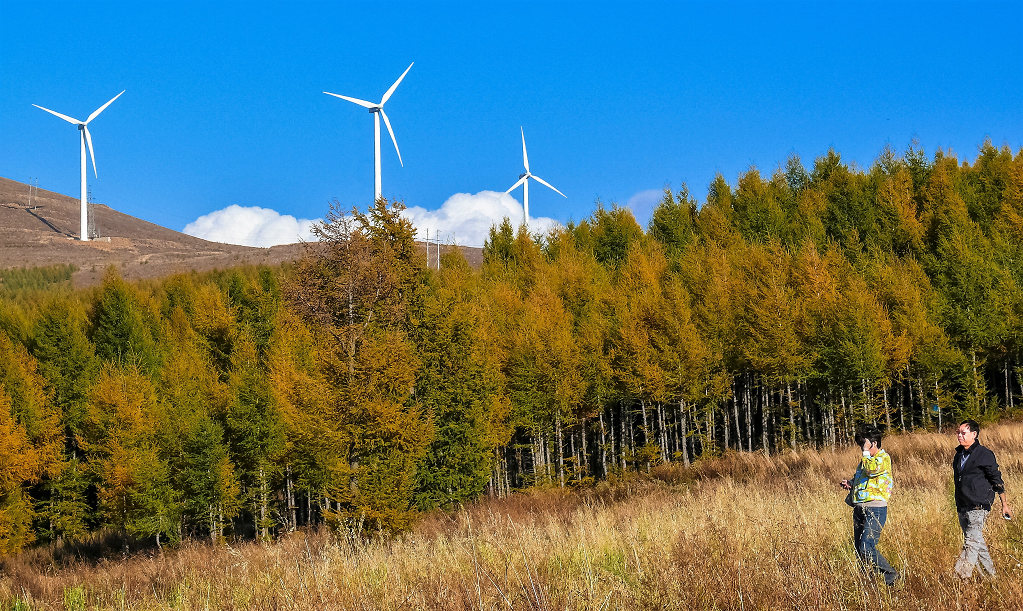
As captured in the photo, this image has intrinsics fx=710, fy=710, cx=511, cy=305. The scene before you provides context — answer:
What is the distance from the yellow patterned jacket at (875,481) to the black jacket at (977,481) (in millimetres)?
688

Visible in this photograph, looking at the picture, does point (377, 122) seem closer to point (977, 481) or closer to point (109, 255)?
point (977, 481)

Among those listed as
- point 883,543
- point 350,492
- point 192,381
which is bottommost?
point 350,492

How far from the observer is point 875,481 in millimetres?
7531

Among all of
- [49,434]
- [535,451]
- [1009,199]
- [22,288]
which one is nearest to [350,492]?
[535,451]

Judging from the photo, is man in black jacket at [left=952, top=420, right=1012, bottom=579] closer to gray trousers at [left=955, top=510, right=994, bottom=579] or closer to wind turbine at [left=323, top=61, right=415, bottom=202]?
gray trousers at [left=955, top=510, right=994, bottom=579]

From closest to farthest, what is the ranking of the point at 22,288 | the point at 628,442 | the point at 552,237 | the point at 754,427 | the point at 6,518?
the point at 6,518 → the point at 628,442 → the point at 754,427 → the point at 552,237 → the point at 22,288

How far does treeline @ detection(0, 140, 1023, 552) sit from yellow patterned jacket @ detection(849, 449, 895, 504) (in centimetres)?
2132

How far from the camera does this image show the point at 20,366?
5134 centimetres

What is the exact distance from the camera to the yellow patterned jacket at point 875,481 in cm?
748

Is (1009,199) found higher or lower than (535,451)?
higher

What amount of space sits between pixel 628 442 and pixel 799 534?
46.3 metres

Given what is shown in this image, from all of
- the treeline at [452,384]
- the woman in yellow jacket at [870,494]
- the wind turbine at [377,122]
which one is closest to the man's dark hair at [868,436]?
the woman in yellow jacket at [870,494]

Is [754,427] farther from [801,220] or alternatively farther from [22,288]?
[22,288]

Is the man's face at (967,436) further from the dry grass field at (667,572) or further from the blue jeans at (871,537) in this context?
the blue jeans at (871,537)
